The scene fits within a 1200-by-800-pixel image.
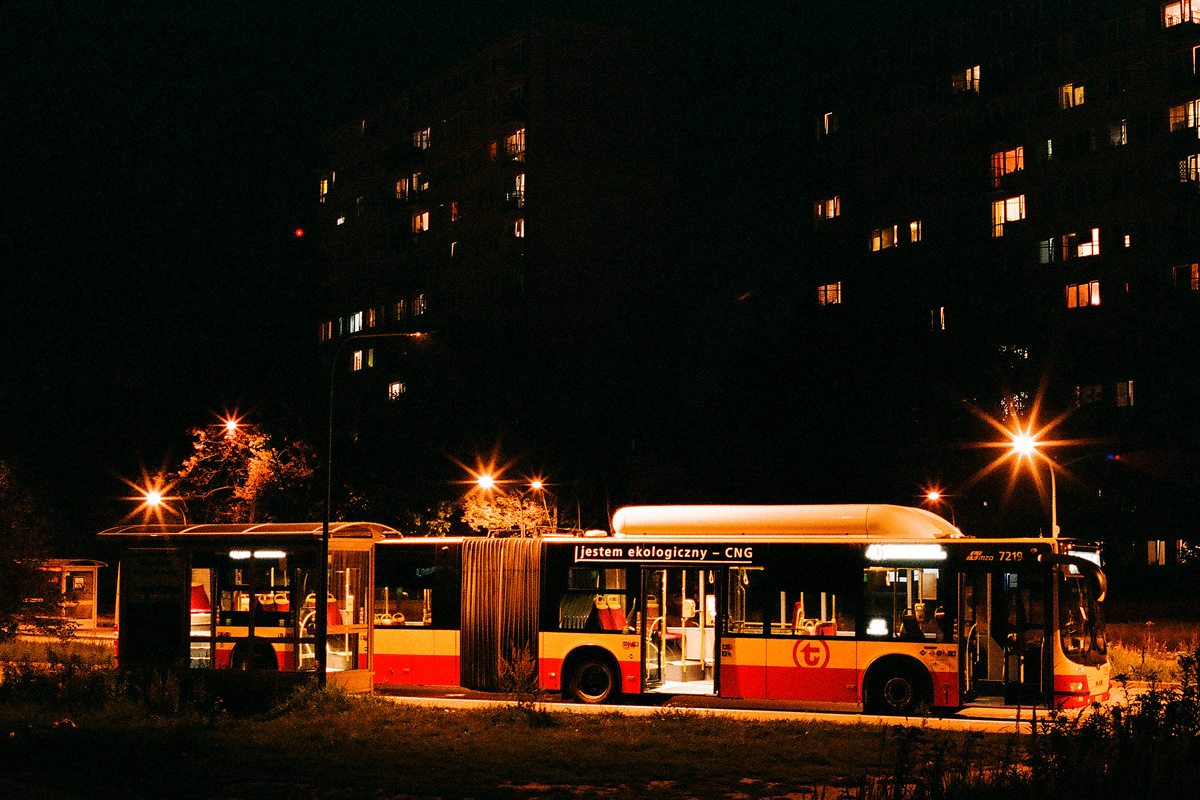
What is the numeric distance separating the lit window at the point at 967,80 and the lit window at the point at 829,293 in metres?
11.3

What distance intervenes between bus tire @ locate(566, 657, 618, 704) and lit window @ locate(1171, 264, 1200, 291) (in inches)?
1718

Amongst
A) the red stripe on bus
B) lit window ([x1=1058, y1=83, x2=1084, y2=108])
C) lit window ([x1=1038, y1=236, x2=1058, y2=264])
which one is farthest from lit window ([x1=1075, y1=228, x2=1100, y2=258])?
Answer: the red stripe on bus

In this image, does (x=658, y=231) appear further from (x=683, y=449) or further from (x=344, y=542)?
(x=344, y=542)

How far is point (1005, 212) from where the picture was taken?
6531cm

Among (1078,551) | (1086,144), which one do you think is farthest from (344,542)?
(1086,144)

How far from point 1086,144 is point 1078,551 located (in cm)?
4611

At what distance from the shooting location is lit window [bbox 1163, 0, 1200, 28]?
5841 centimetres

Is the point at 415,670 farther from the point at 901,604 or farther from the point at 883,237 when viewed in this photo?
the point at 883,237

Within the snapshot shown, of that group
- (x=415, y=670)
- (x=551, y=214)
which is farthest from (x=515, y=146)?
(x=415, y=670)

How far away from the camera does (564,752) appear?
50.4 ft

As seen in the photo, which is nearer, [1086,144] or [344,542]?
[344,542]

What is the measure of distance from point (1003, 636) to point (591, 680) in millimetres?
6580

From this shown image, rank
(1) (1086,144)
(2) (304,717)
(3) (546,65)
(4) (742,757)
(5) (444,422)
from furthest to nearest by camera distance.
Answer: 1. (3) (546,65)
2. (1) (1086,144)
3. (5) (444,422)
4. (2) (304,717)
5. (4) (742,757)

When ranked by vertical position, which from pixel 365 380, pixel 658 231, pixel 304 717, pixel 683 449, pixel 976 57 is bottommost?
pixel 304 717
